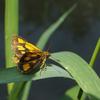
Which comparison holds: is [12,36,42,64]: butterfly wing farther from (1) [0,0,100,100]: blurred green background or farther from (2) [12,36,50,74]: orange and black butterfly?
(1) [0,0,100,100]: blurred green background

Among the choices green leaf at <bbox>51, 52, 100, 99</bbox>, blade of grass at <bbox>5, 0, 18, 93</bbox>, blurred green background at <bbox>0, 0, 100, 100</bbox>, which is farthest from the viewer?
blurred green background at <bbox>0, 0, 100, 100</bbox>

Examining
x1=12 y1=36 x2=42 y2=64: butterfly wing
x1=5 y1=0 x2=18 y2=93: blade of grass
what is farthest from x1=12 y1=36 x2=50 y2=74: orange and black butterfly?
x1=5 y1=0 x2=18 y2=93: blade of grass

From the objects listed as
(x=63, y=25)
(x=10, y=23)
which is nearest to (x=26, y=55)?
(x=10, y=23)

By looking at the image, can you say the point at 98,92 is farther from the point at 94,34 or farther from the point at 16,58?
the point at 94,34

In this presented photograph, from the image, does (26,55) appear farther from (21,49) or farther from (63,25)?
(63,25)

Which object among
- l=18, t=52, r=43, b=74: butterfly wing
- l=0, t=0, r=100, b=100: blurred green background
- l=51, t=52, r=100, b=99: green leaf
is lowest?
l=0, t=0, r=100, b=100: blurred green background

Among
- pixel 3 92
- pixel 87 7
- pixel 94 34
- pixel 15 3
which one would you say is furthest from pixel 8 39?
→ pixel 87 7
